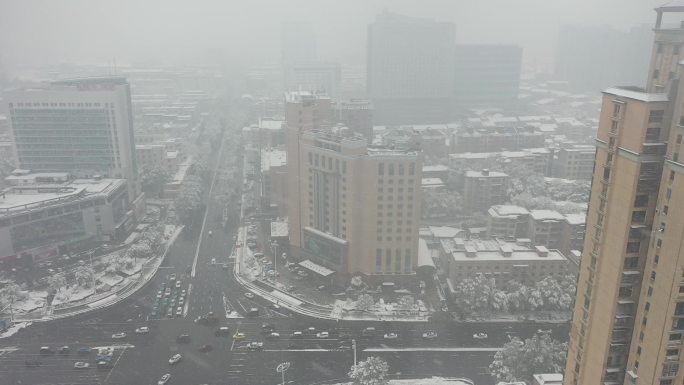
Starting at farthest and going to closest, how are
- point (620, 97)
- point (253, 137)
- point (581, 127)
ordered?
point (581, 127), point (253, 137), point (620, 97)

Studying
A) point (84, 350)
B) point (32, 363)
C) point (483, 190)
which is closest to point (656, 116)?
point (84, 350)

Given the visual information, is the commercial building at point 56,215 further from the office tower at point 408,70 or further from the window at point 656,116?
the office tower at point 408,70

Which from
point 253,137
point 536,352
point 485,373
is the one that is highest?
point 253,137

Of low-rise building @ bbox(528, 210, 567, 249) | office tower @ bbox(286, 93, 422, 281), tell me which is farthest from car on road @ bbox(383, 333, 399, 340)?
low-rise building @ bbox(528, 210, 567, 249)

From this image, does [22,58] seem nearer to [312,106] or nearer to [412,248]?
[312,106]

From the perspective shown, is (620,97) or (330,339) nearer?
(620,97)

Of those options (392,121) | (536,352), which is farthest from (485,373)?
(392,121)

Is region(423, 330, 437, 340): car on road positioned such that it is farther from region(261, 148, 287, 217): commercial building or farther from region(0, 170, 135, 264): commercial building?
region(0, 170, 135, 264): commercial building
